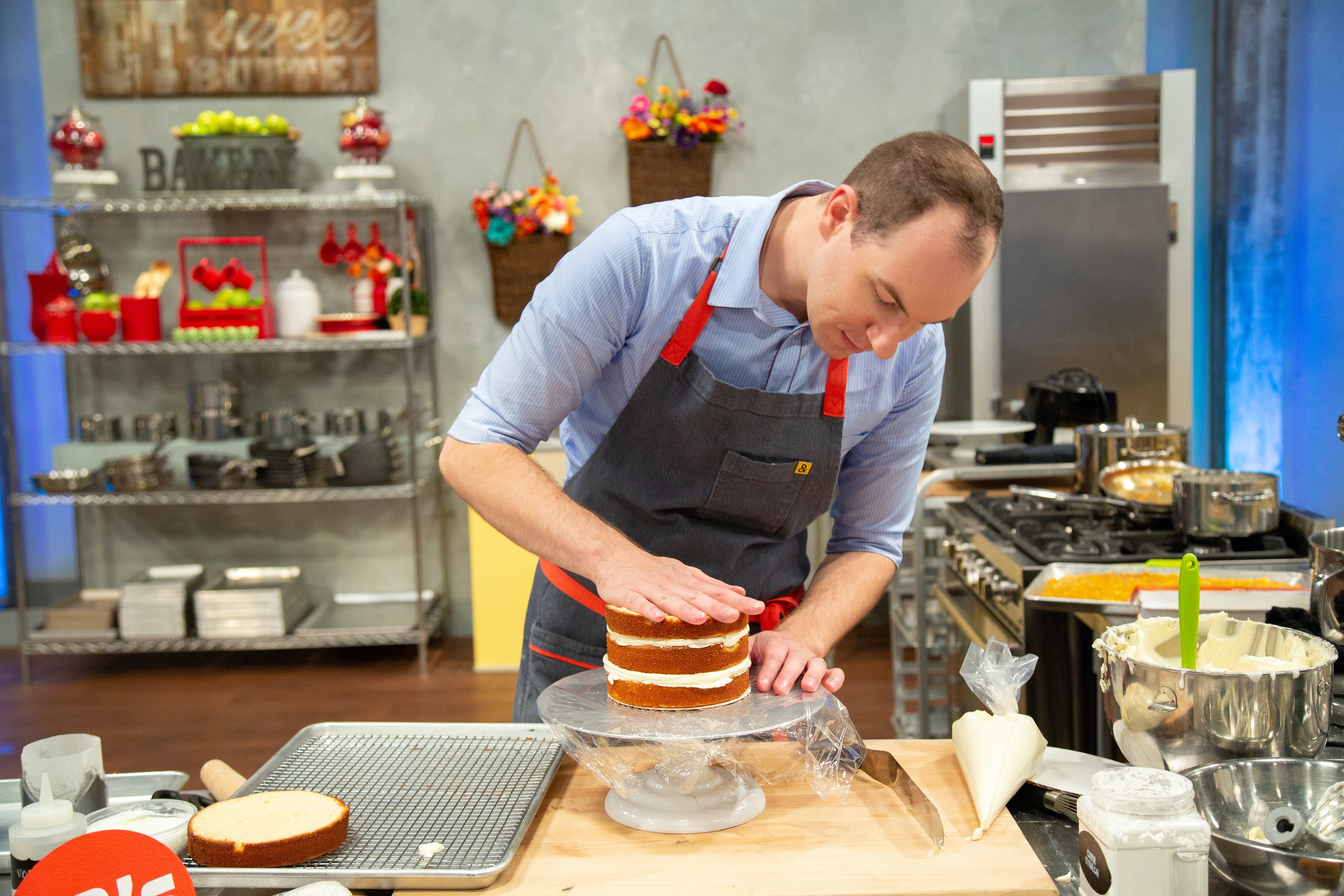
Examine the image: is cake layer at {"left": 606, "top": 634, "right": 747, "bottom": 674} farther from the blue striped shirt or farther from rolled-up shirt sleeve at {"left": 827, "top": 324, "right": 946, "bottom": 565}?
rolled-up shirt sleeve at {"left": 827, "top": 324, "right": 946, "bottom": 565}

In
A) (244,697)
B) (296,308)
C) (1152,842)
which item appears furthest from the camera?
(296,308)

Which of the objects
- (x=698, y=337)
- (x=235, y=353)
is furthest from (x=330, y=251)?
(x=698, y=337)

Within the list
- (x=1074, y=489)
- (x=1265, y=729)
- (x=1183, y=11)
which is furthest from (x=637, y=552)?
(x=1183, y=11)

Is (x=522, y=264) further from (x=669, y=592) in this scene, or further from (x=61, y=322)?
(x=669, y=592)

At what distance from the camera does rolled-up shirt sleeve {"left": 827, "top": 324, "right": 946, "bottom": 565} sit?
1.66 m

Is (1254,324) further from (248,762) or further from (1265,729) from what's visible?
(248,762)

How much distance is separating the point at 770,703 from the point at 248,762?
2.81 m

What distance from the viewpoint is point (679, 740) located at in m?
1.09

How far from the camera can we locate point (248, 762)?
3.53 meters

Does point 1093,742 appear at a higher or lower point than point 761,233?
lower

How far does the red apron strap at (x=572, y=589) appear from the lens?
65.3 inches

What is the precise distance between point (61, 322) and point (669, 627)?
4.08 meters

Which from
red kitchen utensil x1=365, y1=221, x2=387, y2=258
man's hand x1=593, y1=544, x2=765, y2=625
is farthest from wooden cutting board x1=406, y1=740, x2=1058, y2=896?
red kitchen utensil x1=365, y1=221, x2=387, y2=258

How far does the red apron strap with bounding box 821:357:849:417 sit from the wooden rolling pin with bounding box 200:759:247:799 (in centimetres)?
88
